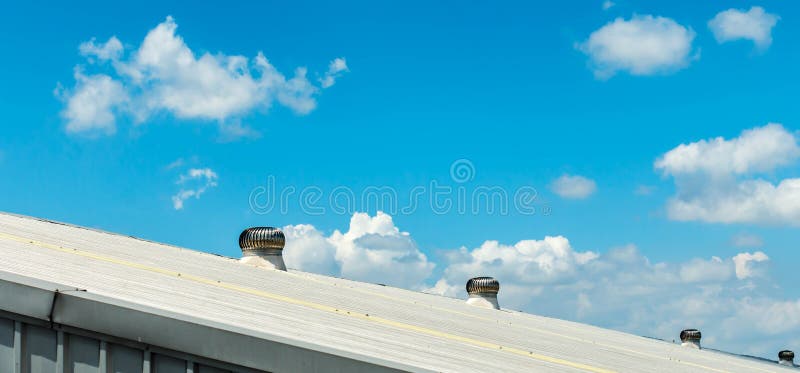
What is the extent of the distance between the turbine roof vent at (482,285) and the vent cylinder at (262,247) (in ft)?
34.2

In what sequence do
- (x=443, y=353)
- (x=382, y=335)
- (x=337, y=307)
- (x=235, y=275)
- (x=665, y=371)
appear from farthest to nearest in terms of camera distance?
(x=235, y=275)
(x=665, y=371)
(x=337, y=307)
(x=382, y=335)
(x=443, y=353)

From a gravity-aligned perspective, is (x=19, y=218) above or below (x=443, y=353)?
above

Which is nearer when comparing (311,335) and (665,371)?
(311,335)

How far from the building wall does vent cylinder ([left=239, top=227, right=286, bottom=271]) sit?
1405 centimetres

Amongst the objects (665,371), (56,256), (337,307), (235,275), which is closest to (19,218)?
(235,275)

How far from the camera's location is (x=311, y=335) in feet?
35.6

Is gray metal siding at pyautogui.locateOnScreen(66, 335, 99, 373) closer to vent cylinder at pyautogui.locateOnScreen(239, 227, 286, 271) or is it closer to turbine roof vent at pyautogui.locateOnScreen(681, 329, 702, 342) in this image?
vent cylinder at pyautogui.locateOnScreen(239, 227, 286, 271)

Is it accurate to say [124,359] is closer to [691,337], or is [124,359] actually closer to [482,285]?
[482,285]

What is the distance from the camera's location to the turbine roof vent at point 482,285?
110ft

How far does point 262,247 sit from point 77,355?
14.6m

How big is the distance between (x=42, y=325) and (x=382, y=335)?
478cm

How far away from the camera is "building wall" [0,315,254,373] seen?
9.89 metres

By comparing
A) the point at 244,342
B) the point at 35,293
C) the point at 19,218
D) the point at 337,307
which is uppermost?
the point at 19,218

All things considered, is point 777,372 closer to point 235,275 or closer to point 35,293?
point 235,275
